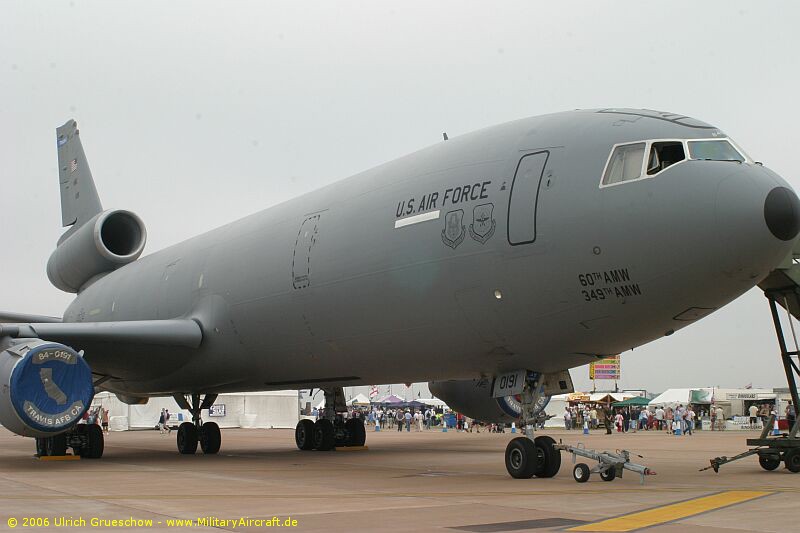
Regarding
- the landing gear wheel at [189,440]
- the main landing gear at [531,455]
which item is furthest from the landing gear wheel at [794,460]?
the landing gear wheel at [189,440]

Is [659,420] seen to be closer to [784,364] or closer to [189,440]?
[189,440]

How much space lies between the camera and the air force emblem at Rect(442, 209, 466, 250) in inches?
473

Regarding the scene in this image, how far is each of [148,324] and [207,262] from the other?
1961mm

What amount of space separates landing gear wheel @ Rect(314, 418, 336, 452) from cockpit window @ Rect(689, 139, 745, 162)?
1253cm

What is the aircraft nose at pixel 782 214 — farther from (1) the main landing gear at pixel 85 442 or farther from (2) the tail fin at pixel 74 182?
(2) the tail fin at pixel 74 182

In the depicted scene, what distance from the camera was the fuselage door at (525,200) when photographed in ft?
36.8

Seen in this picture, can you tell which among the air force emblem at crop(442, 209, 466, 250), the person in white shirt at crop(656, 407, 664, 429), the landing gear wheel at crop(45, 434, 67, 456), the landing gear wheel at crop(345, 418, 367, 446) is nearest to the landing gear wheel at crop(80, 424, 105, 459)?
the landing gear wheel at crop(45, 434, 67, 456)

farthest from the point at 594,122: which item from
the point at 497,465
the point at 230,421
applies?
the point at 230,421

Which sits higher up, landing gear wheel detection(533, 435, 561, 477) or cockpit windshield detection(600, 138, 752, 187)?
cockpit windshield detection(600, 138, 752, 187)

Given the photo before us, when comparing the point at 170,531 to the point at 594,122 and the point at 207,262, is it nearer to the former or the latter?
the point at 594,122

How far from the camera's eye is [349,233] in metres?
14.2

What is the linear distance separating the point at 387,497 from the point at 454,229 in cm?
382

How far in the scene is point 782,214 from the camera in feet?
32.4

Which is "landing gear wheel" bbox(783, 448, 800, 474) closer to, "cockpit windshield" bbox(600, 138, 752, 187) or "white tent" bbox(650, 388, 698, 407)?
"cockpit windshield" bbox(600, 138, 752, 187)
